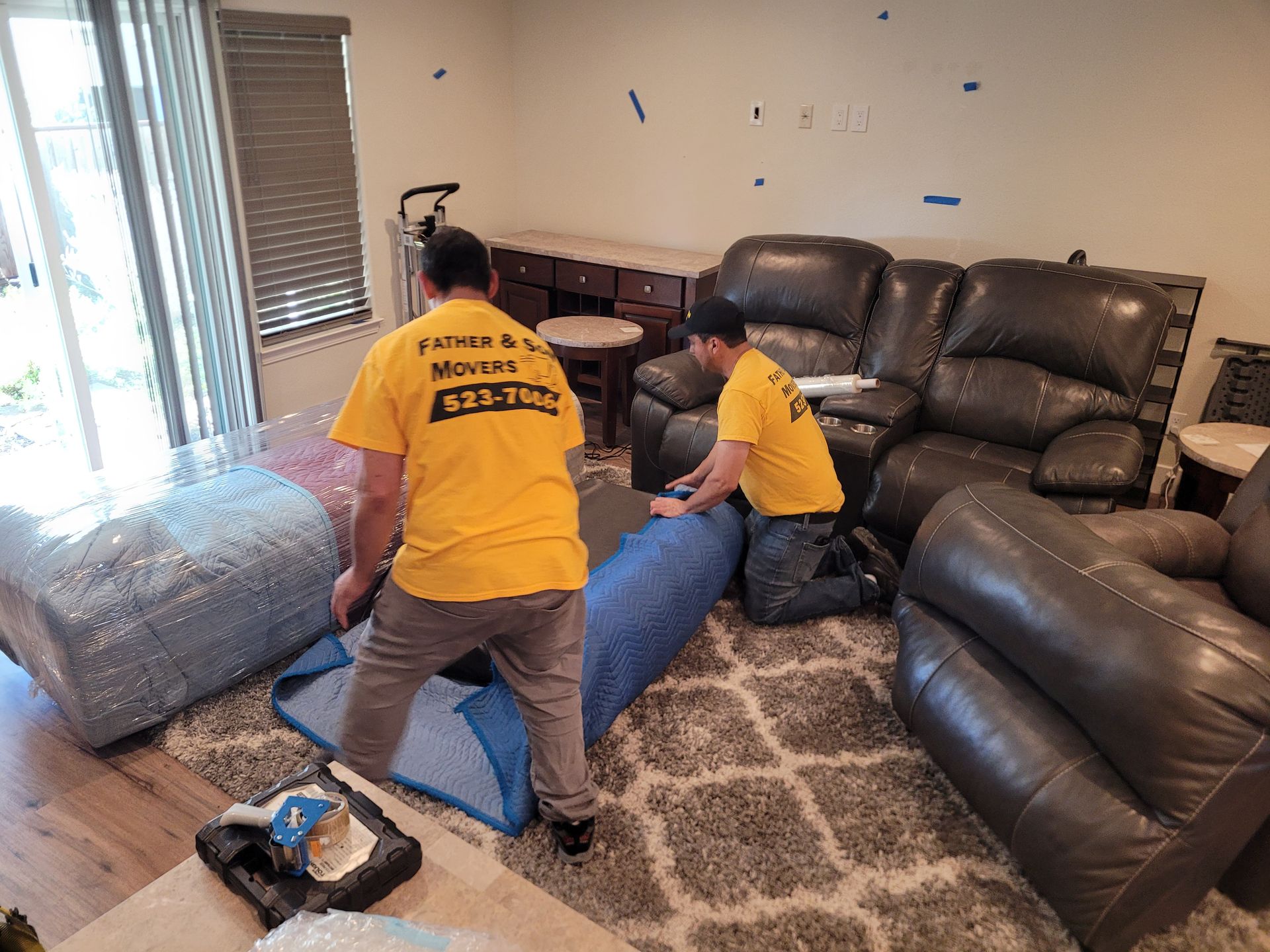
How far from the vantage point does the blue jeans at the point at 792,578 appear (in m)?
2.67

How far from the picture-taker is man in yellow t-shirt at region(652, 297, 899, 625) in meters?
2.48

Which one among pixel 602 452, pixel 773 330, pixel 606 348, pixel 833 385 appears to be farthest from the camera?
pixel 602 452

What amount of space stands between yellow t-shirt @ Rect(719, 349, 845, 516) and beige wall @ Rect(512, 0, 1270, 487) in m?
1.77

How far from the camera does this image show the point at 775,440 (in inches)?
101

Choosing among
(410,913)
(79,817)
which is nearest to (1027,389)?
(410,913)

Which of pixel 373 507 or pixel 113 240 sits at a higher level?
pixel 113 240

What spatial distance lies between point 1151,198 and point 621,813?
124 inches

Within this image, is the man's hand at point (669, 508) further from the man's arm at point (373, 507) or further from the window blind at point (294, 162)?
the window blind at point (294, 162)

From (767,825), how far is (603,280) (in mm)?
2890

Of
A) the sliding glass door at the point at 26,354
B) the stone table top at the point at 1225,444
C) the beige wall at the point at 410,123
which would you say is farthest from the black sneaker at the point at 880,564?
the sliding glass door at the point at 26,354

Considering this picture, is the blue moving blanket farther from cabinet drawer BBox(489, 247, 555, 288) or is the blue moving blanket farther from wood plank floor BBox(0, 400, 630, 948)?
cabinet drawer BBox(489, 247, 555, 288)

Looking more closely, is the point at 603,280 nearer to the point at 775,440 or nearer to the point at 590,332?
the point at 590,332

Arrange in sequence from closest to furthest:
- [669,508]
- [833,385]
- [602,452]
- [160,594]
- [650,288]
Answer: [160,594] < [669,508] < [833,385] < [602,452] < [650,288]

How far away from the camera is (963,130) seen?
369cm
